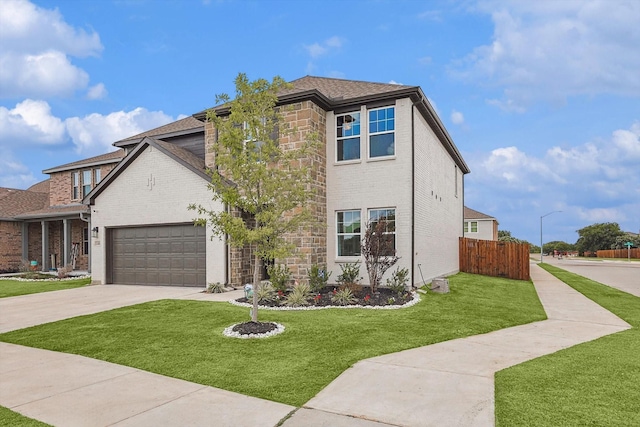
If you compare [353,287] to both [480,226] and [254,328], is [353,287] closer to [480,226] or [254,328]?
[254,328]

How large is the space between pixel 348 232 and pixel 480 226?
32963mm

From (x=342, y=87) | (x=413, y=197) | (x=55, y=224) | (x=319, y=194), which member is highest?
(x=342, y=87)

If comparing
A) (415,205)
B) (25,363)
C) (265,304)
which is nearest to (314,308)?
(265,304)

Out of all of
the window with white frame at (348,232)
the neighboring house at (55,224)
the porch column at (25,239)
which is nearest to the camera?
the window with white frame at (348,232)

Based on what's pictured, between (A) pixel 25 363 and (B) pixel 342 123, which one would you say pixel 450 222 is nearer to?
(B) pixel 342 123

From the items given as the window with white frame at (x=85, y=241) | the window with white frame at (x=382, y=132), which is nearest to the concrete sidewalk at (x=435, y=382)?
the window with white frame at (x=382, y=132)

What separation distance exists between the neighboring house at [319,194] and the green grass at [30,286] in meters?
1.61

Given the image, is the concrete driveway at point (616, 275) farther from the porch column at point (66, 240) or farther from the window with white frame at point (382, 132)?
the porch column at point (66, 240)

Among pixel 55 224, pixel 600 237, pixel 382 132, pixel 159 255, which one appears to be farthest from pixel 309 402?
pixel 600 237

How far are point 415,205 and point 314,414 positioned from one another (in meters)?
10.6

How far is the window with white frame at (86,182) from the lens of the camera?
23906 millimetres

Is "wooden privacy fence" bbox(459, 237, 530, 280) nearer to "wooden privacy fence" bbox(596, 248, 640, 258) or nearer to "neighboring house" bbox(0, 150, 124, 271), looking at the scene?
"neighboring house" bbox(0, 150, 124, 271)

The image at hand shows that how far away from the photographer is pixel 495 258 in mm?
22016

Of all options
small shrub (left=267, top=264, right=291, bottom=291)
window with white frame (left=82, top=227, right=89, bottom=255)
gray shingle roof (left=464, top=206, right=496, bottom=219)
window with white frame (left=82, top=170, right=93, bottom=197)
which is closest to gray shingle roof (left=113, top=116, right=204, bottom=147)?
window with white frame (left=82, top=170, right=93, bottom=197)
